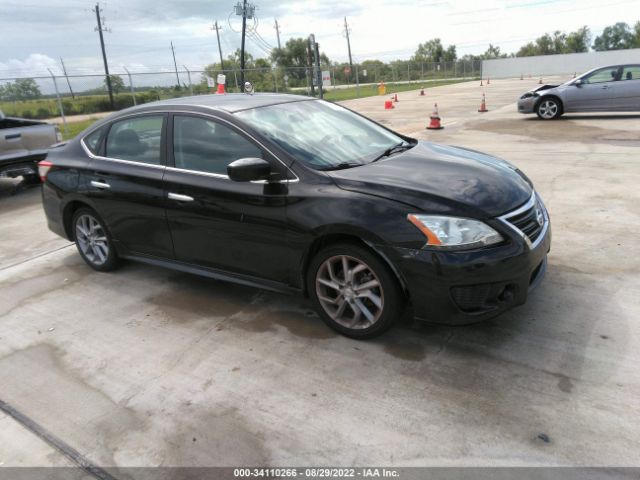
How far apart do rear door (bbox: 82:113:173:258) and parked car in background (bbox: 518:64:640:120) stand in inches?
483

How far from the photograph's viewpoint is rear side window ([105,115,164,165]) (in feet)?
13.8

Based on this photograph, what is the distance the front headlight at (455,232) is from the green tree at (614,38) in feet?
366

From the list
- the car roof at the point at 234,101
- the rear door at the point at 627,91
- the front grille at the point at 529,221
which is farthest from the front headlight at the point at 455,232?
the rear door at the point at 627,91

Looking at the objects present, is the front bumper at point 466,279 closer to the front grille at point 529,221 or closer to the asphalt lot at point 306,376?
the front grille at point 529,221

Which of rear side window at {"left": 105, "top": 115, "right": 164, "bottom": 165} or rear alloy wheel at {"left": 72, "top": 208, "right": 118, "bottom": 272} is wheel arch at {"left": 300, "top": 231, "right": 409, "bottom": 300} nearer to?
rear side window at {"left": 105, "top": 115, "right": 164, "bottom": 165}

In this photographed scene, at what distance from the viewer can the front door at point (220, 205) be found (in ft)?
11.7

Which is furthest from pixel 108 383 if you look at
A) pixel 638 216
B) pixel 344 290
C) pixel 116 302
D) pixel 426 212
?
pixel 638 216

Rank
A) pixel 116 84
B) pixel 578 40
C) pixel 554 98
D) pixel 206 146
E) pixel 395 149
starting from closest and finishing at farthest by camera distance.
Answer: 1. pixel 206 146
2. pixel 395 149
3. pixel 554 98
4. pixel 116 84
5. pixel 578 40

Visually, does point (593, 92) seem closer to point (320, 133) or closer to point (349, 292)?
point (320, 133)

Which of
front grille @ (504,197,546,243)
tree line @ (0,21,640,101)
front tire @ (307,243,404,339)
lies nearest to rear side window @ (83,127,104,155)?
front tire @ (307,243,404,339)

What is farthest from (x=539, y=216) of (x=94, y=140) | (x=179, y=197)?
(x=94, y=140)

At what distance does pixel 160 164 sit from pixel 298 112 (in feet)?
4.00

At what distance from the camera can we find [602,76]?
13.0m

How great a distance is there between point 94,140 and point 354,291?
308 centimetres
